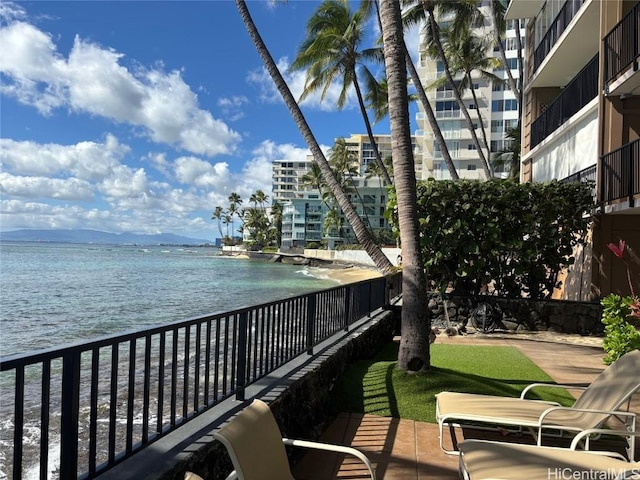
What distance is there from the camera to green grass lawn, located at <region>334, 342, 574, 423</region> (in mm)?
5184

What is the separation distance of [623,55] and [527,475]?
39.5 feet

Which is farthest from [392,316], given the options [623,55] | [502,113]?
[502,113]

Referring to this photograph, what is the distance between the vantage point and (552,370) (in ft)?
23.4

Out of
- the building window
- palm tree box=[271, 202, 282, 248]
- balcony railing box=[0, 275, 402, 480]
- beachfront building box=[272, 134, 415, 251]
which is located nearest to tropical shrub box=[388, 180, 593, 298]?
balcony railing box=[0, 275, 402, 480]

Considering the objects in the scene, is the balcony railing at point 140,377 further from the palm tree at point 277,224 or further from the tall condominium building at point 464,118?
the palm tree at point 277,224

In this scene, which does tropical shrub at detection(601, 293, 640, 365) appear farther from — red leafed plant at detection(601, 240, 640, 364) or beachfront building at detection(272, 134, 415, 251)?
beachfront building at detection(272, 134, 415, 251)

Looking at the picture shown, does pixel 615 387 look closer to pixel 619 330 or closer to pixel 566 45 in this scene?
pixel 619 330

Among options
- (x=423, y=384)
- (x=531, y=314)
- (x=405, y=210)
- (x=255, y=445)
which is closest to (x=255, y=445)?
(x=255, y=445)

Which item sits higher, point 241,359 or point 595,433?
point 241,359

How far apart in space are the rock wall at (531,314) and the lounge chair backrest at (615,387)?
22.4 feet

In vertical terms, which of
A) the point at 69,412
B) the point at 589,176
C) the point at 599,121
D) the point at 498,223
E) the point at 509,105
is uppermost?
the point at 509,105

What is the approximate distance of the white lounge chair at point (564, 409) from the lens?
369 cm

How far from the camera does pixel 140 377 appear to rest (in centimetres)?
926

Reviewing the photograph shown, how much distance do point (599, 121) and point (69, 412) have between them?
1367cm
